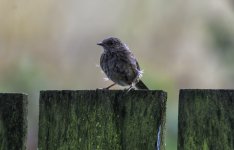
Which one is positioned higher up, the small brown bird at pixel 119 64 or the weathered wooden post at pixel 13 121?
the small brown bird at pixel 119 64

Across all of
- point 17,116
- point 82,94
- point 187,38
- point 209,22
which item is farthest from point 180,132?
point 209,22

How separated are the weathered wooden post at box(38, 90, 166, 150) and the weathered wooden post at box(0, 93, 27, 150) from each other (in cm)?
6

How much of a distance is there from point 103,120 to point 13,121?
290 mm

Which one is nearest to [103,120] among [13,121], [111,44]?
[13,121]

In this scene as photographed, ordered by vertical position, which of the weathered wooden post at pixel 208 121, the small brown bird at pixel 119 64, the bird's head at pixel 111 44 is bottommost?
the weathered wooden post at pixel 208 121

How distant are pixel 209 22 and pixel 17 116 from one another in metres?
4.36

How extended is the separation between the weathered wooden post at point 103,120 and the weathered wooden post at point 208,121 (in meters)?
0.08

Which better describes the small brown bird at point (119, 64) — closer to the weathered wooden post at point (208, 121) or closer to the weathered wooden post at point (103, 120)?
the weathered wooden post at point (103, 120)

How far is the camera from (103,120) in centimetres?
267

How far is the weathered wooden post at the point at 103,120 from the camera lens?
104 inches

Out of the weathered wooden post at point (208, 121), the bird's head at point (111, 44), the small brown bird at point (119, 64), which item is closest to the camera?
the weathered wooden post at point (208, 121)

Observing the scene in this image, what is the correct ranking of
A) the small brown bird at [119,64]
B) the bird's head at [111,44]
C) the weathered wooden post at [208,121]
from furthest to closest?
the bird's head at [111,44], the small brown bird at [119,64], the weathered wooden post at [208,121]

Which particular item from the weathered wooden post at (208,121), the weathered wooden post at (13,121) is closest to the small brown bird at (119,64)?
the weathered wooden post at (13,121)

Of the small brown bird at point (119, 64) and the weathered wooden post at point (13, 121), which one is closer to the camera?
the weathered wooden post at point (13, 121)
